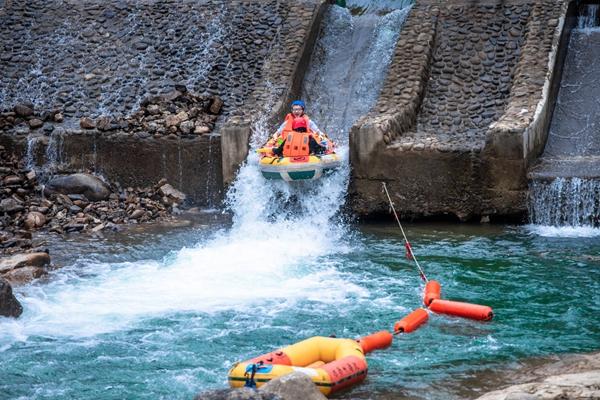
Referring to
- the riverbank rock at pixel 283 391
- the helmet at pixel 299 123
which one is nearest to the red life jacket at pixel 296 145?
the helmet at pixel 299 123

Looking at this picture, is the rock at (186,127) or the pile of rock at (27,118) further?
the pile of rock at (27,118)

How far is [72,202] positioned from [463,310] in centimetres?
727

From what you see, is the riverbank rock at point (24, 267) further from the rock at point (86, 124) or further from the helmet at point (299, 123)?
the rock at point (86, 124)

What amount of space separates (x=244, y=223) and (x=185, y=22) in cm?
546

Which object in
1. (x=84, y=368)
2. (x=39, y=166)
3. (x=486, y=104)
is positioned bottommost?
(x=84, y=368)

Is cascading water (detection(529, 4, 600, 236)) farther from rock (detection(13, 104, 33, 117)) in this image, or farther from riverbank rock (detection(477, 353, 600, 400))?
rock (detection(13, 104, 33, 117))

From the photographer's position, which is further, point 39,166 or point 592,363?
point 39,166

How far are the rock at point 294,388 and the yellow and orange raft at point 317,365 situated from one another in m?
0.31

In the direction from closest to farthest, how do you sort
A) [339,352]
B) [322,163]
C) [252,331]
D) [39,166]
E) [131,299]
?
[339,352]
[252,331]
[131,299]
[322,163]
[39,166]

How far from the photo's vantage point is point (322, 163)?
12.6 meters

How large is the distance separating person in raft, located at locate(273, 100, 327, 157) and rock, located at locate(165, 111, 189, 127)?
2018 millimetres

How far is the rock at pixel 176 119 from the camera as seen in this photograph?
1441cm

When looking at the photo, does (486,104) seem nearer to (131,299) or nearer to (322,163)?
(322,163)

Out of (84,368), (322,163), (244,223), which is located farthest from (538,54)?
(84,368)
